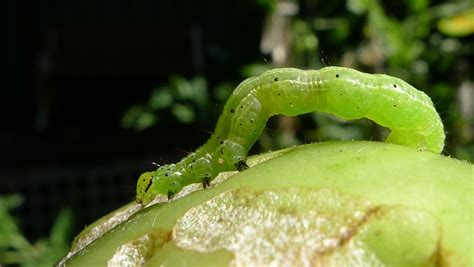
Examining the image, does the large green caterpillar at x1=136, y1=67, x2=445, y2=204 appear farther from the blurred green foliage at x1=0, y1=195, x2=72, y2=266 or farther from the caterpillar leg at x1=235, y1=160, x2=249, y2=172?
the blurred green foliage at x1=0, y1=195, x2=72, y2=266

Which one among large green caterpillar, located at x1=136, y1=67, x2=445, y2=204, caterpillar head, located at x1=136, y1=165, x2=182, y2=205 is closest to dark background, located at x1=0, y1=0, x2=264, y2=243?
large green caterpillar, located at x1=136, y1=67, x2=445, y2=204

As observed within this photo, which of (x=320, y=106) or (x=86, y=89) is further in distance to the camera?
(x=86, y=89)

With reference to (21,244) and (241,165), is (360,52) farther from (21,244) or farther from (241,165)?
(241,165)

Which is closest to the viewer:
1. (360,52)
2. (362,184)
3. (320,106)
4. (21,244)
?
(362,184)

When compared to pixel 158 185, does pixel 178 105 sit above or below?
below

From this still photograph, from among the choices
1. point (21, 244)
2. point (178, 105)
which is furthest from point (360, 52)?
point (21, 244)

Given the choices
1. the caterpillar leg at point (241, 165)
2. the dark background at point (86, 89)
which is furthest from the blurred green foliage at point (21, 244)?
the dark background at point (86, 89)

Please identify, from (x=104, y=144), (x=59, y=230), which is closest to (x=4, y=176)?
(x=104, y=144)

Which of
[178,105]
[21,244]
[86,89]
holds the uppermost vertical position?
[178,105]
